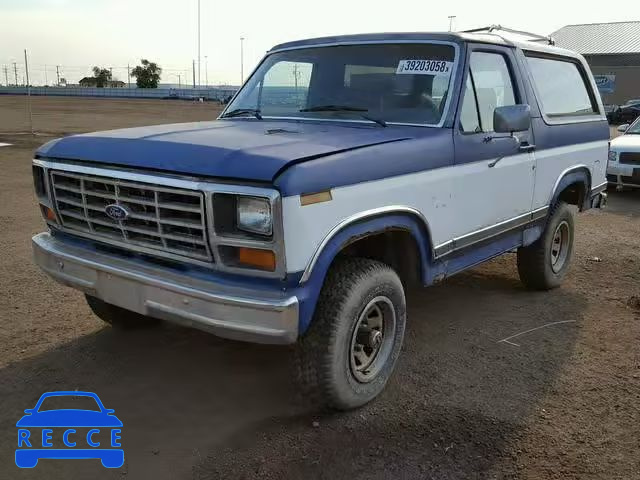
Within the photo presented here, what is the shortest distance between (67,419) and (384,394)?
1785 mm

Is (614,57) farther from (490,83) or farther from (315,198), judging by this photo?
(315,198)

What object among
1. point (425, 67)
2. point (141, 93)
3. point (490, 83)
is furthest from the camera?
point (141, 93)

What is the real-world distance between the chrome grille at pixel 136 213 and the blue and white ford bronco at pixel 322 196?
0.01 metres

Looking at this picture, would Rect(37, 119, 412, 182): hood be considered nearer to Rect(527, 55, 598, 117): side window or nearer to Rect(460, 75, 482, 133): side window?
Rect(460, 75, 482, 133): side window

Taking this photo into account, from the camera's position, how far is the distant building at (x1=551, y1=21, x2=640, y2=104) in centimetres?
4525

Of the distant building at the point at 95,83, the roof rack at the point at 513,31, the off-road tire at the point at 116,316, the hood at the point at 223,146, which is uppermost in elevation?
the distant building at the point at 95,83

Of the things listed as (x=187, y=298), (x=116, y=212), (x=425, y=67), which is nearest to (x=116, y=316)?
(x=116, y=212)

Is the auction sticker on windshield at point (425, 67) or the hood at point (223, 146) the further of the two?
the auction sticker on windshield at point (425, 67)

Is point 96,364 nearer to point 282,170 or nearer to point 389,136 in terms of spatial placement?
point 282,170

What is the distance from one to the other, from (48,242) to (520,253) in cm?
387

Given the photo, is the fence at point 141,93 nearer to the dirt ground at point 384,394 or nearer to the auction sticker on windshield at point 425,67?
the dirt ground at point 384,394

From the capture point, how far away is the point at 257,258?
2.89 m

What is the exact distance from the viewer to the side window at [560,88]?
5073 mm

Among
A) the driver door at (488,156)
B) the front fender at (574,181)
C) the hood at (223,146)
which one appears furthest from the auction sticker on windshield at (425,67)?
the front fender at (574,181)
